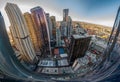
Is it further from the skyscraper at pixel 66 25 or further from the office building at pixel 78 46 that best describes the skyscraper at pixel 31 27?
the skyscraper at pixel 66 25

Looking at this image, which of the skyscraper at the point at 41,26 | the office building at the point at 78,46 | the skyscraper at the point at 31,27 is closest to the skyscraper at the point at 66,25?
the skyscraper at the point at 41,26

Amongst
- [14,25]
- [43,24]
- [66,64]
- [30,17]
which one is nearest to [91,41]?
[66,64]

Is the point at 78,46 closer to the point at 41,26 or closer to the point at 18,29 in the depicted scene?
the point at 41,26

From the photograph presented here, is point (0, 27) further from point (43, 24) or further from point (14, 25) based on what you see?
point (43, 24)

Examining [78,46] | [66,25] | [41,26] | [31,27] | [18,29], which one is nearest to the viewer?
[18,29]

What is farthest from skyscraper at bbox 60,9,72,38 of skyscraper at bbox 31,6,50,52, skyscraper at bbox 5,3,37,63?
skyscraper at bbox 5,3,37,63

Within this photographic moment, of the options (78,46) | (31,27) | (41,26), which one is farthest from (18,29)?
(78,46)
